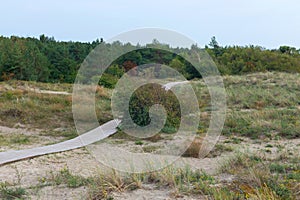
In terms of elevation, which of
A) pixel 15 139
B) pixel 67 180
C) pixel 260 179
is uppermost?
pixel 260 179

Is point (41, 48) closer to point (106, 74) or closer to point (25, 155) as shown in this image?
point (106, 74)

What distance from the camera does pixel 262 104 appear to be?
45.8 feet

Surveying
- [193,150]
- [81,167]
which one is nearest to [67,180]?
[81,167]

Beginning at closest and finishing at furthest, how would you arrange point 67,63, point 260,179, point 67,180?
point 260,179
point 67,180
point 67,63

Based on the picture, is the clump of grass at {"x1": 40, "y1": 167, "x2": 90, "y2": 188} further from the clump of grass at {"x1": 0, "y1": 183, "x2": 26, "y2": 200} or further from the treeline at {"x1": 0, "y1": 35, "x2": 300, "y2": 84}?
the treeline at {"x1": 0, "y1": 35, "x2": 300, "y2": 84}

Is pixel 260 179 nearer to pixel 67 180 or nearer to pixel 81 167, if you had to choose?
pixel 67 180

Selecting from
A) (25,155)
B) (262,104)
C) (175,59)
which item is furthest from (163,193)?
(175,59)

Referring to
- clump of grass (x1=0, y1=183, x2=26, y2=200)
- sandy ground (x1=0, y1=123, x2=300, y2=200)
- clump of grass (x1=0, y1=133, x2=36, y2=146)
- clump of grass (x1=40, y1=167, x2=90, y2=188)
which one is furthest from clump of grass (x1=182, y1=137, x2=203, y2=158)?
clump of grass (x1=0, y1=133, x2=36, y2=146)

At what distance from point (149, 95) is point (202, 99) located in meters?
5.99

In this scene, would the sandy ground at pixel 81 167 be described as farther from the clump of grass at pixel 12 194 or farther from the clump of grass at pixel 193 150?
the clump of grass at pixel 193 150

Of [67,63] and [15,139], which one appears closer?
[15,139]

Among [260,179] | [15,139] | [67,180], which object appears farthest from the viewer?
[15,139]

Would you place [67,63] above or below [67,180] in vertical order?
above

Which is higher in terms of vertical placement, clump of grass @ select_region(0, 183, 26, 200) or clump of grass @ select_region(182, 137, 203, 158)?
Result: clump of grass @ select_region(182, 137, 203, 158)
